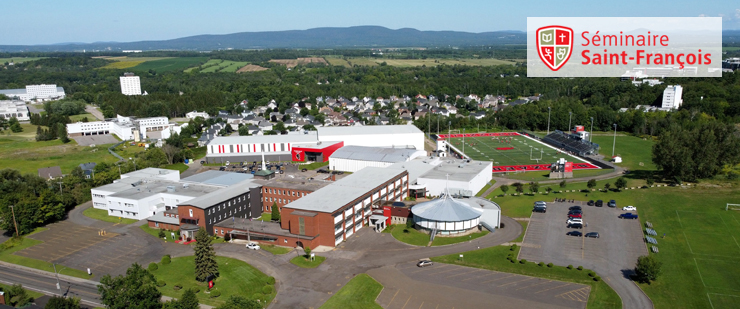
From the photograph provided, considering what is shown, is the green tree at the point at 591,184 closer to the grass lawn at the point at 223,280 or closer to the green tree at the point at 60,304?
the grass lawn at the point at 223,280

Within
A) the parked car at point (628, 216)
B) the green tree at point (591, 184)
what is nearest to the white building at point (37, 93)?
the green tree at point (591, 184)

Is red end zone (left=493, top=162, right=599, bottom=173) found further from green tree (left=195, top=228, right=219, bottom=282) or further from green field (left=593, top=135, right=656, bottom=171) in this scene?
green tree (left=195, top=228, right=219, bottom=282)

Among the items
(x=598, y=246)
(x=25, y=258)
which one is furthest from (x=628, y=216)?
(x=25, y=258)

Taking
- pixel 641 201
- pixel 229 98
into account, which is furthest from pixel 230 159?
pixel 229 98

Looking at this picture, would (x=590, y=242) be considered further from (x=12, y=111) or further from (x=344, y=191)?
(x=12, y=111)

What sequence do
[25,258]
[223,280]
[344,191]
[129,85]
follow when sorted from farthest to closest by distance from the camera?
[129,85], [344,191], [25,258], [223,280]

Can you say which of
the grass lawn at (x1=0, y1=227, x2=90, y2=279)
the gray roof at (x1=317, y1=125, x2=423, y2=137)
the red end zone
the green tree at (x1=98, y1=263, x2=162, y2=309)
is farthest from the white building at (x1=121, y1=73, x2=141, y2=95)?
the green tree at (x1=98, y1=263, x2=162, y2=309)
